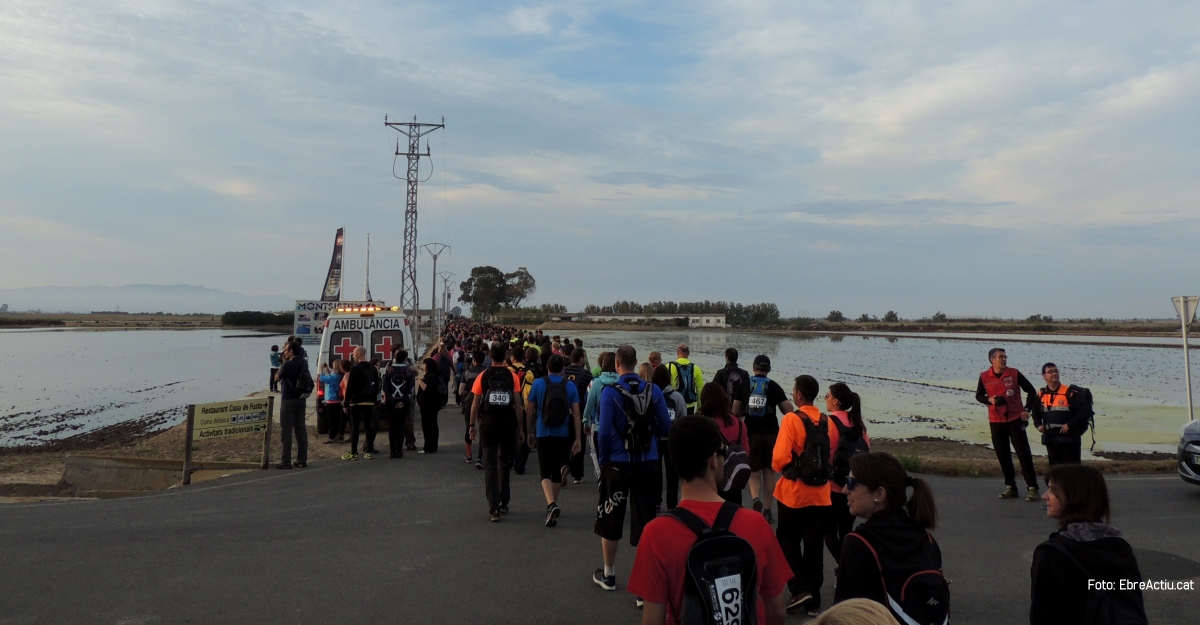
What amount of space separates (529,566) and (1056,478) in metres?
4.43

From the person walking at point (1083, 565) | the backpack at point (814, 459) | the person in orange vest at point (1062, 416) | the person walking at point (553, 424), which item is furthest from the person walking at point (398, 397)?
the person walking at point (1083, 565)

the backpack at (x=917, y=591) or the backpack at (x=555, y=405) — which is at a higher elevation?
the backpack at (x=555, y=405)

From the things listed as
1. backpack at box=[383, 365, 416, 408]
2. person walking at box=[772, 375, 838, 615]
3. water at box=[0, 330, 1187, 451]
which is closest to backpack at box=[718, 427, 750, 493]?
person walking at box=[772, 375, 838, 615]

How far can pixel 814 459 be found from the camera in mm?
4914

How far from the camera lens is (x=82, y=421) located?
2233cm

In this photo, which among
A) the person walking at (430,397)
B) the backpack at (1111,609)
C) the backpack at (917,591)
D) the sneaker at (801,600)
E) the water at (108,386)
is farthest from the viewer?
the water at (108,386)

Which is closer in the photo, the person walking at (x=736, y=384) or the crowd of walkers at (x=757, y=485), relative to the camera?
the crowd of walkers at (x=757, y=485)

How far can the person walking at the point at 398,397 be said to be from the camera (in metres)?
11.6

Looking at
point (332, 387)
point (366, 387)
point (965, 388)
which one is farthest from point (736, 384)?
point (965, 388)

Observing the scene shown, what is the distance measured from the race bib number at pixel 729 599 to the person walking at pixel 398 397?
32.6 feet

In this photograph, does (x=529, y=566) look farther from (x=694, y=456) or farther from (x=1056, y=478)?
(x=1056, y=478)

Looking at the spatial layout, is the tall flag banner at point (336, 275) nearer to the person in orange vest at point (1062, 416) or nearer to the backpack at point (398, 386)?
the backpack at point (398, 386)

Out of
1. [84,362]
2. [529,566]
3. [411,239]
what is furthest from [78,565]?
[84,362]

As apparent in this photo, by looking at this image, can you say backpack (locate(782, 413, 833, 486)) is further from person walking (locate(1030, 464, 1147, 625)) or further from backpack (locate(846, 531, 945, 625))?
person walking (locate(1030, 464, 1147, 625))
